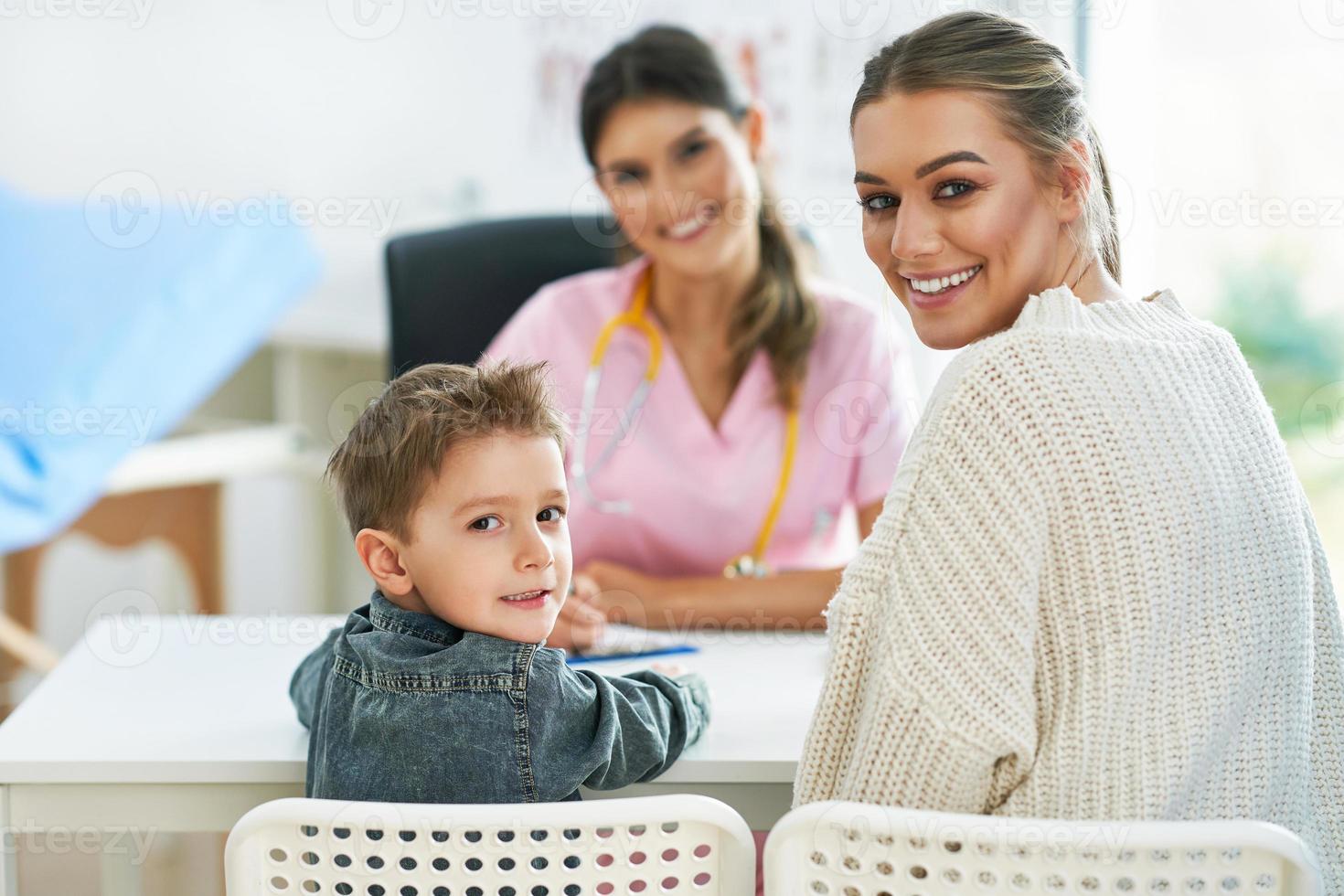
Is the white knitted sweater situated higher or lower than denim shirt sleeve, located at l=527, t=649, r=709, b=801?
higher

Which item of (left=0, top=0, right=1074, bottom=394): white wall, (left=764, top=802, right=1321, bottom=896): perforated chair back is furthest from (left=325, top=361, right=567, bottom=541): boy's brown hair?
(left=0, top=0, right=1074, bottom=394): white wall

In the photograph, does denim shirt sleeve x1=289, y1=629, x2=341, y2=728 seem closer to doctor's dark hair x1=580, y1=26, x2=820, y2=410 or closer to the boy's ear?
the boy's ear

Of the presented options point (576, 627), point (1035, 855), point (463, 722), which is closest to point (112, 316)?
point (576, 627)

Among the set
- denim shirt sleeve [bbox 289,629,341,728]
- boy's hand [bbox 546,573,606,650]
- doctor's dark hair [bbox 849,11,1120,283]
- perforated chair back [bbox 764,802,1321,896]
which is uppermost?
doctor's dark hair [bbox 849,11,1120,283]

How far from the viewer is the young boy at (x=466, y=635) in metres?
0.91

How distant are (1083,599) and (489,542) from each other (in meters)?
0.40

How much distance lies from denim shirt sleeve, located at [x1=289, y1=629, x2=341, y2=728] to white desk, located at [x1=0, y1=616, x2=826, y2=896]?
2 cm

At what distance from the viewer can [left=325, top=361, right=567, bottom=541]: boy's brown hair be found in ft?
3.16

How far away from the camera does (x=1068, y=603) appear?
0.82m

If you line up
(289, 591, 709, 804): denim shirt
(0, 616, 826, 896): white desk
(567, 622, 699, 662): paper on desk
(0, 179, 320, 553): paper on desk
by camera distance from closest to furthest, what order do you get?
(289, 591, 709, 804): denim shirt, (0, 616, 826, 896): white desk, (567, 622, 699, 662): paper on desk, (0, 179, 320, 553): paper on desk

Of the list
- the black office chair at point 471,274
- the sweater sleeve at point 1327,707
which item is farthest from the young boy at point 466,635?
the black office chair at point 471,274

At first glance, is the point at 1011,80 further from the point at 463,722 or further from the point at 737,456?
the point at 737,456

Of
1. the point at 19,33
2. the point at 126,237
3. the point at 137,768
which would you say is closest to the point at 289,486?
the point at 126,237

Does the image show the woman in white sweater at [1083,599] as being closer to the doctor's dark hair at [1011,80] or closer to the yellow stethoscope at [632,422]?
the doctor's dark hair at [1011,80]
